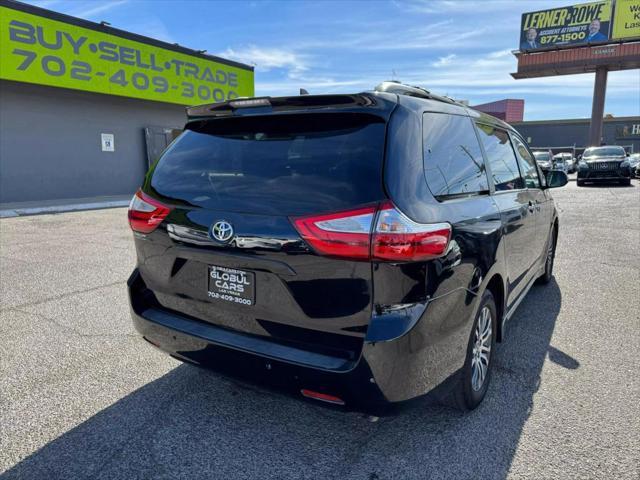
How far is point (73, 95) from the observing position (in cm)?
1470

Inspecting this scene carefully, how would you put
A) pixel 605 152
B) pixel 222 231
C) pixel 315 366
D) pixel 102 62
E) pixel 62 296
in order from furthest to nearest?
1. pixel 605 152
2. pixel 102 62
3. pixel 62 296
4. pixel 222 231
5. pixel 315 366

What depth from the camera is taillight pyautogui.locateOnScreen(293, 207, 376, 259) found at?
196cm

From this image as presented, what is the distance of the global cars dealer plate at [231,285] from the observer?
223 cm

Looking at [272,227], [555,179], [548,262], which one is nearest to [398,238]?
[272,227]

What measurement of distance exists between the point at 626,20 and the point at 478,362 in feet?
152

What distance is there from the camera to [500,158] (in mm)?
3451

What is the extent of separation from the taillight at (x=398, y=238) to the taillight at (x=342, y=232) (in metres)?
0.04

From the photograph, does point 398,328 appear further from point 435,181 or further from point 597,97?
point 597,97

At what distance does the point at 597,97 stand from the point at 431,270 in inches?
1845

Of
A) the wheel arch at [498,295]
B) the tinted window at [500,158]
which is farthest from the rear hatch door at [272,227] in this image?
the tinted window at [500,158]

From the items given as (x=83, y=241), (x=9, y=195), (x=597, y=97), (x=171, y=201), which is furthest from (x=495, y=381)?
(x=597, y=97)

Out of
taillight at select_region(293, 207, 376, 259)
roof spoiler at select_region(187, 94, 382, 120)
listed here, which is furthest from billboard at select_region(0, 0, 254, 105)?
taillight at select_region(293, 207, 376, 259)

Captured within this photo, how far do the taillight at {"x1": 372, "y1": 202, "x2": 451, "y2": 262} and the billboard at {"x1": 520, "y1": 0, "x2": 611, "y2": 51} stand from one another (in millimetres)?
46465

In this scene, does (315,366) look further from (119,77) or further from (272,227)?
(119,77)
